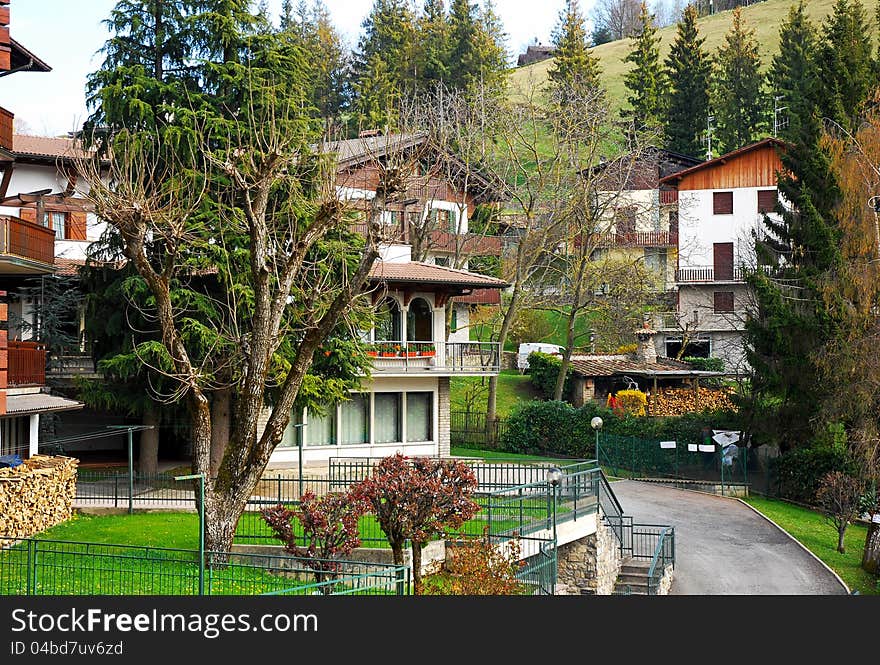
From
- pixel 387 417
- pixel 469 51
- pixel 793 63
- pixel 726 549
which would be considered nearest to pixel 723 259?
pixel 793 63

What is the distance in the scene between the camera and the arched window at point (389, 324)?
3766 cm

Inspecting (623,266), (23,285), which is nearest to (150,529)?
(23,285)

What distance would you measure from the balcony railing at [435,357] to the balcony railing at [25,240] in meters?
13.0

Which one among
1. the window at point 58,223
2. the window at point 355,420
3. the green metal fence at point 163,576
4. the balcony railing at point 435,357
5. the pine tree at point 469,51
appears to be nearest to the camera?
the green metal fence at point 163,576

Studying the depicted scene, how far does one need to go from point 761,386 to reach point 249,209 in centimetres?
2497

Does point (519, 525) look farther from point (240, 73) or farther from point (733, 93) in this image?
point (733, 93)

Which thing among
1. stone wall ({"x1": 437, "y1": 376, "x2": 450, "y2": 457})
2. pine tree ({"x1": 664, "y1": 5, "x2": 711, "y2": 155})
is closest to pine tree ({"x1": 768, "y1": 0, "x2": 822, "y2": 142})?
pine tree ({"x1": 664, "y1": 5, "x2": 711, "y2": 155})

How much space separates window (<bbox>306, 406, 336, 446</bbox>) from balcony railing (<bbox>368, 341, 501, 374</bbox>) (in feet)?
7.71

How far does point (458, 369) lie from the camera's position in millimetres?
38188

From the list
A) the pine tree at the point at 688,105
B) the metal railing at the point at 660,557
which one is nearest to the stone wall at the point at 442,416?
the metal railing at the point at 660,557

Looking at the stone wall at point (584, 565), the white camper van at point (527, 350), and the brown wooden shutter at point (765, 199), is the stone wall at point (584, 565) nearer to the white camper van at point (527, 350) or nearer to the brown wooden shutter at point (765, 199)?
the white camper van at point (527, 350)

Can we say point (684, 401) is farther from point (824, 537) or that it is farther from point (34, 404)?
point (34, 404)

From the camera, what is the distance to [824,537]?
31688mm

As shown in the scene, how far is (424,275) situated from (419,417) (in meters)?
5.33
